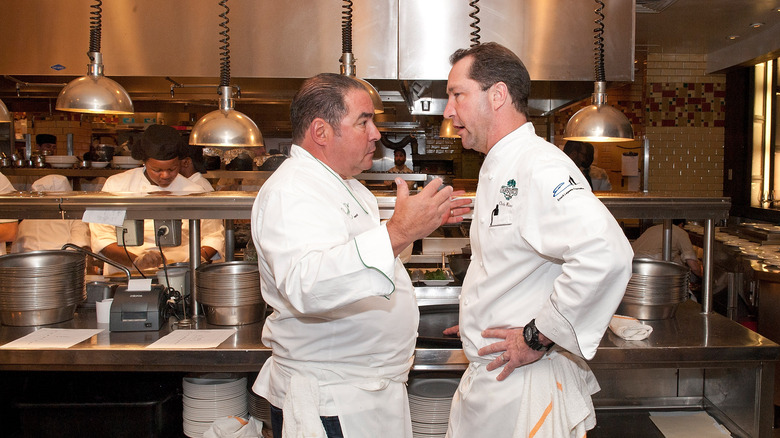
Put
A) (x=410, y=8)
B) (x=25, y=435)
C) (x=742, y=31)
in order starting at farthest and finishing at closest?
(x=742, y=31) → (x=410, y=8) → (x=25, y=435)

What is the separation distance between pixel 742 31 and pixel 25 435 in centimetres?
756

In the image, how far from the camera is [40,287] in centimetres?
255

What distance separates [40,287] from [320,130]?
152 cm

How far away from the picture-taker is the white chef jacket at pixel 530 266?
62.6 inches

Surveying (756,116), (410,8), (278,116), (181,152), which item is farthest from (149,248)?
(756,116)

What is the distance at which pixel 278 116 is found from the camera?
7508 mm

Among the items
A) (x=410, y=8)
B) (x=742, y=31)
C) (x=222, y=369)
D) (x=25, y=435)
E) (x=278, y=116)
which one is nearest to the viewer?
(x=222, y=369)

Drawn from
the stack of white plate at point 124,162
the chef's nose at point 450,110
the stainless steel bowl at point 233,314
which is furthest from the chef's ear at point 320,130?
the stack of white plate at point 124,162

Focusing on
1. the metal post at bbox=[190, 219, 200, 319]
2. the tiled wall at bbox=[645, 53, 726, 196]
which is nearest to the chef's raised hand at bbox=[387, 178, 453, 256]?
the metal post at bbox=[190, 219, 200, 319]

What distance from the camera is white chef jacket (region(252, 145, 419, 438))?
5.04 feet

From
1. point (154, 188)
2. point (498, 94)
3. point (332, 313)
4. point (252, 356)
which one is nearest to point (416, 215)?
point (332, 313)

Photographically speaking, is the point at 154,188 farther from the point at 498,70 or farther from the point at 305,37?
the point at 498,70

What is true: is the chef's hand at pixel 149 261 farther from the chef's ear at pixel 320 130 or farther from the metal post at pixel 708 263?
the metal post at pixel 708 263

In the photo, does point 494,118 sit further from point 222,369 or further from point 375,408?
point 222,369
